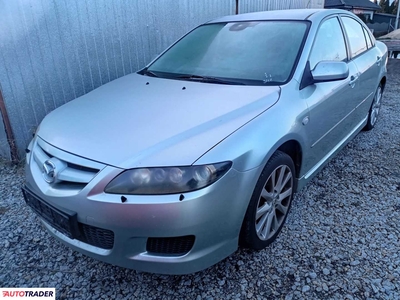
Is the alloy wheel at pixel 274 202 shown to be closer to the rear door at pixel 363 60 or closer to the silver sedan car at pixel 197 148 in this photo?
the silver sedan car at pixel 197 148

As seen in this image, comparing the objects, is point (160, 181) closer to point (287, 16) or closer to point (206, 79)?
point (206, 79)

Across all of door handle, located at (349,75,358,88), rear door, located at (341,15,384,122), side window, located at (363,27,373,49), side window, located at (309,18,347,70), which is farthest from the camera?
side window, located at (363,27,373,49)

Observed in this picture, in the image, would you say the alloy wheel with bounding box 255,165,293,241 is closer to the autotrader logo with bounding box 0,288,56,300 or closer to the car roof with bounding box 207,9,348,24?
the autotrader logo with bounding box 0,288,56,300

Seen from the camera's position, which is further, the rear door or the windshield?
the rear door

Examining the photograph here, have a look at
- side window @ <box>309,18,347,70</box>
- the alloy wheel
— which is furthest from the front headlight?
side window @ <box>309,18,347,70</box>

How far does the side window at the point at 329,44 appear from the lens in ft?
8.56

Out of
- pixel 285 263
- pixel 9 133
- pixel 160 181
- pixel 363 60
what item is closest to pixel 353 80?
pixel 363 60

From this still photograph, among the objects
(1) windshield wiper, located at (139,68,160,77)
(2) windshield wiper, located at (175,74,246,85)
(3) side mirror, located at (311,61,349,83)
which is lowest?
(1) windshield wiper, located at (139,68,160,77)

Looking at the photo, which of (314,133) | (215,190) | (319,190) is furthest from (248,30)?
(215,190)

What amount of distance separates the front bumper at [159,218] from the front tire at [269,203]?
0.46 feet

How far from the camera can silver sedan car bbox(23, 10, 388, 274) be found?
5.28 ft

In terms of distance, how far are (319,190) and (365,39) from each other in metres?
2.07

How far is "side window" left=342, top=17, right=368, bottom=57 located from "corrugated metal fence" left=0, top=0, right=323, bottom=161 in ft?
8.40

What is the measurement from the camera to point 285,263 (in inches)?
84.0
